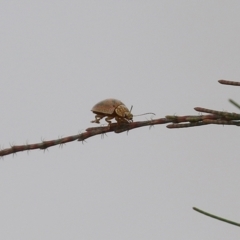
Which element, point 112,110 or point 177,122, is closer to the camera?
point 177,122

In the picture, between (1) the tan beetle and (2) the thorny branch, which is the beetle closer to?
(1) the tan beetle

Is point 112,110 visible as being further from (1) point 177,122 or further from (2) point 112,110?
(1) point 177,122

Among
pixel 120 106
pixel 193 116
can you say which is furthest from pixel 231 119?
pixel 120 106

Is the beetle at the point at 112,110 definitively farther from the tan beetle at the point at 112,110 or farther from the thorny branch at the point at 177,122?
the thorny branch at the point at 177,122

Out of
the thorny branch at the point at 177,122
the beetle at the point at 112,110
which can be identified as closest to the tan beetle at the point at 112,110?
the beetle at the point at 112,110

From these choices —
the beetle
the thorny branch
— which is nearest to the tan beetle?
the beetle

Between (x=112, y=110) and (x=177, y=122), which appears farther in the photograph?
(x=112, y=110)

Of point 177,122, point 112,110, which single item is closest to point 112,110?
point 112,110

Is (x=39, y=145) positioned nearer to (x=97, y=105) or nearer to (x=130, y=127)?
(x=130, y=127)
